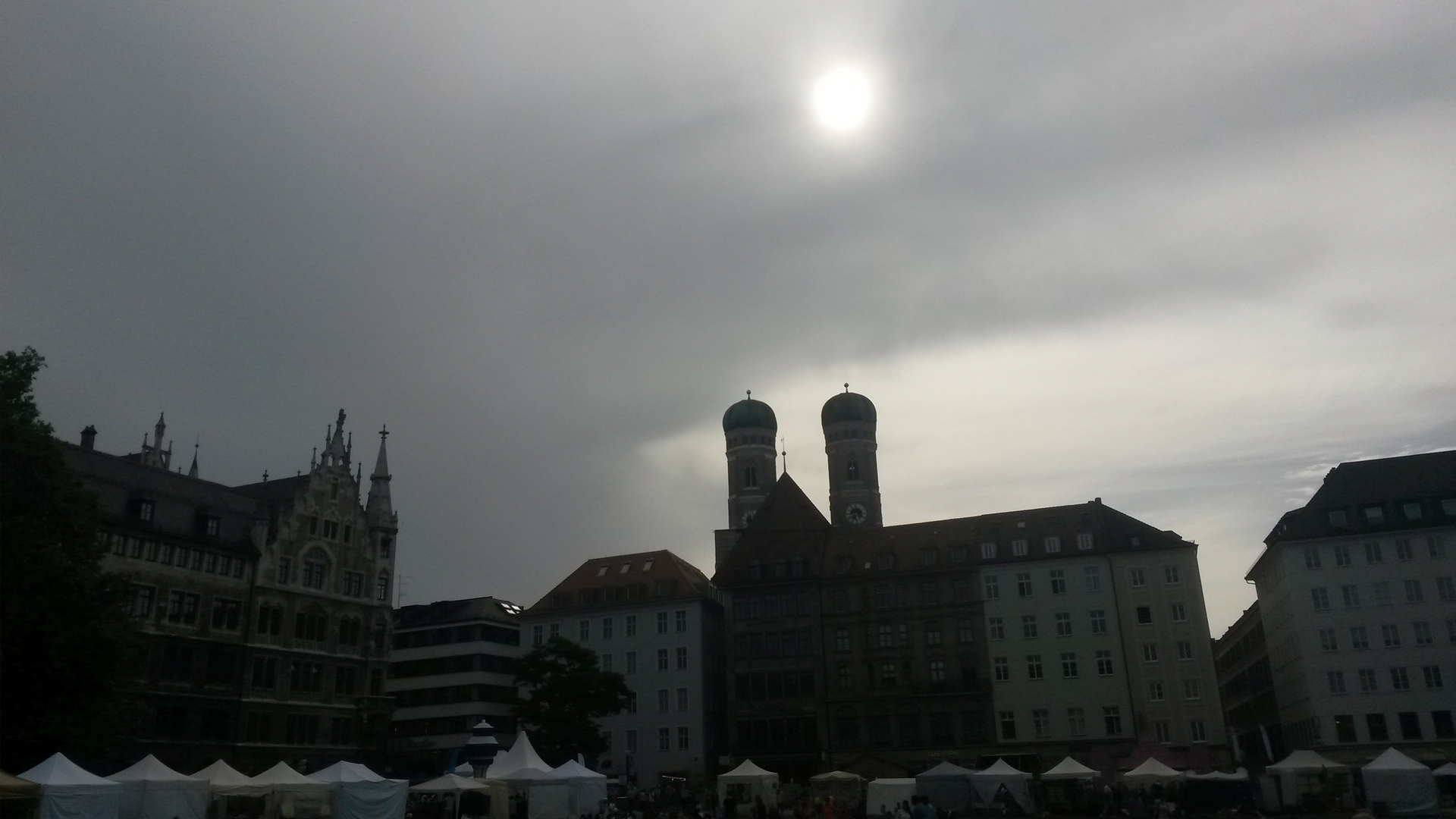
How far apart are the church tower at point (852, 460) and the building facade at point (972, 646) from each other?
1125 inches

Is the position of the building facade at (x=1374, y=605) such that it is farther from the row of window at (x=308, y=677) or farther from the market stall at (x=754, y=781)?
the row of window at (x=308, y=677)

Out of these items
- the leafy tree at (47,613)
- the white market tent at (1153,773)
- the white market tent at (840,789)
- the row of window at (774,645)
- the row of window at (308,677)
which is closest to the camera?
the leafy tree at (47,613)

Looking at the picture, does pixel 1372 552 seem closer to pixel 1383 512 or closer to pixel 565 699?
pixel 1383 512

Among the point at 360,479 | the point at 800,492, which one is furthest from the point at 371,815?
the point at 800,492

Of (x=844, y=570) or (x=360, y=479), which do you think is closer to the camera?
(x=360, y=479)

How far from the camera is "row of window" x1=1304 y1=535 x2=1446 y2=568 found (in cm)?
6512

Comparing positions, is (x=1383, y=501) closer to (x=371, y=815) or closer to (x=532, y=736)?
(x=532, y=736)

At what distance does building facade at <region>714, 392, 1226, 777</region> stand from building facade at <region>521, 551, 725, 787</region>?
285 cm

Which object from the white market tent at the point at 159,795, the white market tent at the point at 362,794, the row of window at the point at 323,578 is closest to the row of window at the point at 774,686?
the row of window at the point at 323,578

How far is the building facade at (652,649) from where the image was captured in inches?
3029

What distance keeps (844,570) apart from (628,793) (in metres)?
22.3

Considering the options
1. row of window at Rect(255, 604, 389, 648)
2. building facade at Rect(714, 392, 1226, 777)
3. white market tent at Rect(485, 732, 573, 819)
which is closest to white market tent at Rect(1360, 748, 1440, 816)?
building facade at Rect(714, 392, 1226, 777)

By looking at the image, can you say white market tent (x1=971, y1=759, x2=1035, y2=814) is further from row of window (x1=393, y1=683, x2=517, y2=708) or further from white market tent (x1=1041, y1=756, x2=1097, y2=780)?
row of window (x1=393, y1=683, x2=517, y2=708)

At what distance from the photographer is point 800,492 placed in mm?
92250
